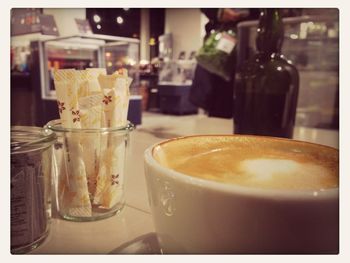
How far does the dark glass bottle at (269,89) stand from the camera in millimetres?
870

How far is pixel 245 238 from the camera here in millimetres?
248

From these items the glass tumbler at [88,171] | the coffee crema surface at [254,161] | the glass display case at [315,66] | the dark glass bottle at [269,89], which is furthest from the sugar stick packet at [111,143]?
the glass display case at [315,66]

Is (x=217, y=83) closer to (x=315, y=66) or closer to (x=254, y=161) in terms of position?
(x=315, y=66)

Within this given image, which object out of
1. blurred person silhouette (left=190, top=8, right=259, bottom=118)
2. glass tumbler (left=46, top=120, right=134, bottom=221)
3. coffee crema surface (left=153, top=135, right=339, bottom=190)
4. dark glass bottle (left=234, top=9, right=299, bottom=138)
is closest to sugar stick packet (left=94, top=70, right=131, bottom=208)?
glass tumbler (left=46, top=120, right=134, bottom=221)

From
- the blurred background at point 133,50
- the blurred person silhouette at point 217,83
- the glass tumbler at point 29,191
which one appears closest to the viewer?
the glass tumbler at point 29,191

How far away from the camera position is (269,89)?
89 centimetres

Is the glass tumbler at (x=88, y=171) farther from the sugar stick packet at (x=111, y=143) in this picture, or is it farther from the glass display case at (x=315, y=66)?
the glass display case at (x=315, y=66)

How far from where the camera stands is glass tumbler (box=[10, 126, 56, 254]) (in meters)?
0.37

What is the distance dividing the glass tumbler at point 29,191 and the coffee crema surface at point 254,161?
0.15m

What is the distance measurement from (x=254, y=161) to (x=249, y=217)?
0.41 feet

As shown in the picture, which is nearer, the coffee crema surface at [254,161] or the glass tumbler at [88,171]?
the coffee crema surface at [254,161]

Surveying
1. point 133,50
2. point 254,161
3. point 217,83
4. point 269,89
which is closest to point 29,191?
point 254,161
